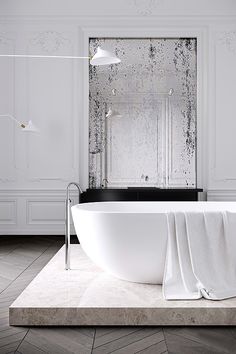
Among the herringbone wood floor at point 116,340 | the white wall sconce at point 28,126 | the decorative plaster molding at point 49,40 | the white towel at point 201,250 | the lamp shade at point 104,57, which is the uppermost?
the decorative plaster molding at point 49,40

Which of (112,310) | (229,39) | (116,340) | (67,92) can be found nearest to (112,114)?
(67,92)

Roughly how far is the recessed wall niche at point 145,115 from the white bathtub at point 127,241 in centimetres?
243

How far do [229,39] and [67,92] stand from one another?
2126 millimetres

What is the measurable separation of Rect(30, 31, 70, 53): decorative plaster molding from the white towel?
3378mm

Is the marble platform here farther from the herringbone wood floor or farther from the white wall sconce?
the white wall sconce

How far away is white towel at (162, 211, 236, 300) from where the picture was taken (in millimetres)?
2420

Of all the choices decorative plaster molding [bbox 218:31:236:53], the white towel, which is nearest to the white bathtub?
the white towel

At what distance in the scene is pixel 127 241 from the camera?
2.52 metres

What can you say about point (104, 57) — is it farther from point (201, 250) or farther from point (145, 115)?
point (145, 115)

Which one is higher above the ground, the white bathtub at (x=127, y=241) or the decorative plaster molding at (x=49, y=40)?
the decorative plaster molding at (x=49, y=40)

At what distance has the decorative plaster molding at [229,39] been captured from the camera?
16.5ft

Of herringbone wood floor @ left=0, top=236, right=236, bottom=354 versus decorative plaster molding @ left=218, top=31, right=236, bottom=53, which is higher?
decorative plaster molding @ left=218, top=31, right=236, bottom=53

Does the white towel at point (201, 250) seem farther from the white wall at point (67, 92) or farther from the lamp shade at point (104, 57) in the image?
the white wall at point (67, 92)

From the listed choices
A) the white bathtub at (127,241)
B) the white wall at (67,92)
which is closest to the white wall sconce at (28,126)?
the white wall at (67,92)
